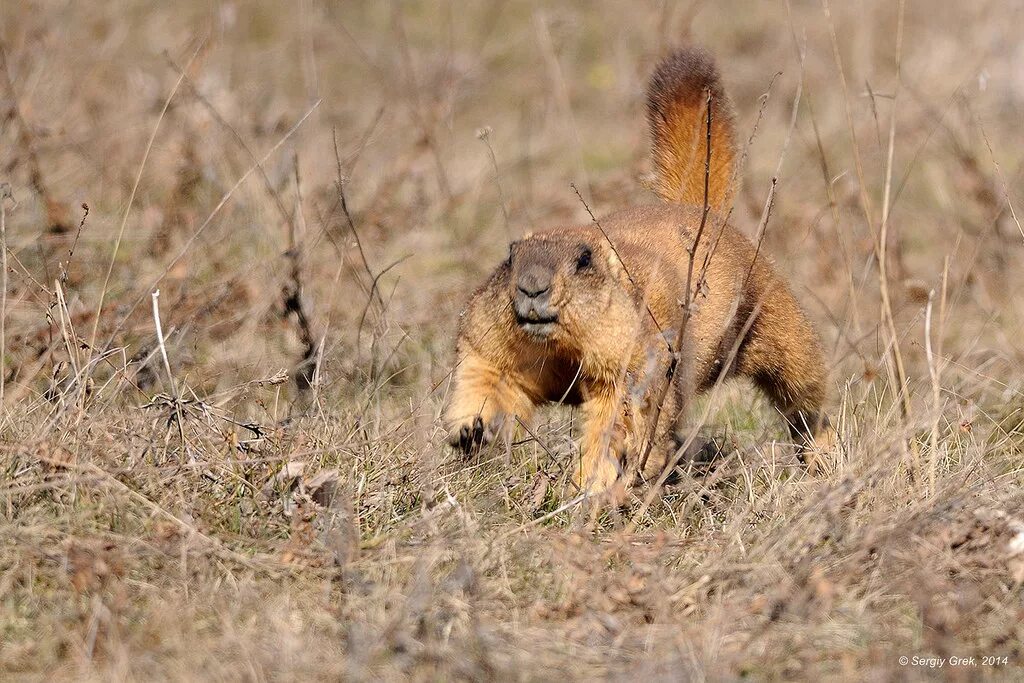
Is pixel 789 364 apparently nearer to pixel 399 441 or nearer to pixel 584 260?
pixel 584 260

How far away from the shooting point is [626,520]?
4039mm

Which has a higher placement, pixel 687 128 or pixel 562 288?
pixel 687 128

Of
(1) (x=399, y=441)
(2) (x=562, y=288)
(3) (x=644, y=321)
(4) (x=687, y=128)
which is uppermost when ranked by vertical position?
(4) (x=687, y=128)

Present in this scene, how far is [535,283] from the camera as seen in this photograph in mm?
4016

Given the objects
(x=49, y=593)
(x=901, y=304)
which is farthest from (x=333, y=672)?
(x=901, y=304)

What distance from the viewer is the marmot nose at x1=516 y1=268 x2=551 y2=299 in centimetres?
401

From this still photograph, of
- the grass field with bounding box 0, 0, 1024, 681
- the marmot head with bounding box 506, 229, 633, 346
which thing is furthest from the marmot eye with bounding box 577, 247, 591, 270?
the grass field with bounding box 0, 0, 1024, 681

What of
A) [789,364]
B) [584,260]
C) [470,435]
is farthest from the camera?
[789,364]

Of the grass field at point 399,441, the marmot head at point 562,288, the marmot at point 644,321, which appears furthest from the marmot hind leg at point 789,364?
the marmot head at point 562,288

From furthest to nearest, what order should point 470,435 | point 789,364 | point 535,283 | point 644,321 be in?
point 789,364
point 470,435
point 644,321
point 535,283

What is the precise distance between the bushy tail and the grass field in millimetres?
304

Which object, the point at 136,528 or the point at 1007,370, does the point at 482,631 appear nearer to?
the point at 136,528

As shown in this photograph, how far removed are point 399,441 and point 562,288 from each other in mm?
814

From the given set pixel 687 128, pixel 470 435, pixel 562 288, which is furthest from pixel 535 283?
pixel 687 128
